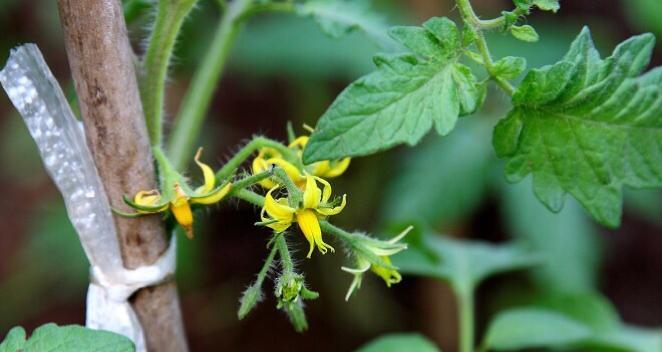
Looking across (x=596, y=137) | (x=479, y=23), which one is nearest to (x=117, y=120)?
(x=479, y=23)

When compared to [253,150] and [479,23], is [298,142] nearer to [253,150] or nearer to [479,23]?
[253,150]

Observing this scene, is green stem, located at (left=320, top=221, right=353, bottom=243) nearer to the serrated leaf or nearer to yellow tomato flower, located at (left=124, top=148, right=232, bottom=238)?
yellow tomato flower, located at (left=124, top=148, right=232, bottom=238)

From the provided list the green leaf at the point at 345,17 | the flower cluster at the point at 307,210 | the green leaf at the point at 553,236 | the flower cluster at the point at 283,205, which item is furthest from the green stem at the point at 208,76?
the green leaf at the point at 553,236

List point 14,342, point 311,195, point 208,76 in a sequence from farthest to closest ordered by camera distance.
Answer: point 208,76, point 14,342, point 311,195

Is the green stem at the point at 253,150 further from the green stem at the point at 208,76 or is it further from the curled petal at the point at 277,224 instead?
the green stem at the point at 208,76

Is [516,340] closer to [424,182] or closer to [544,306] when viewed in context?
[544,306]

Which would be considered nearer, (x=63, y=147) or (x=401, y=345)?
(x=63, y=147)
